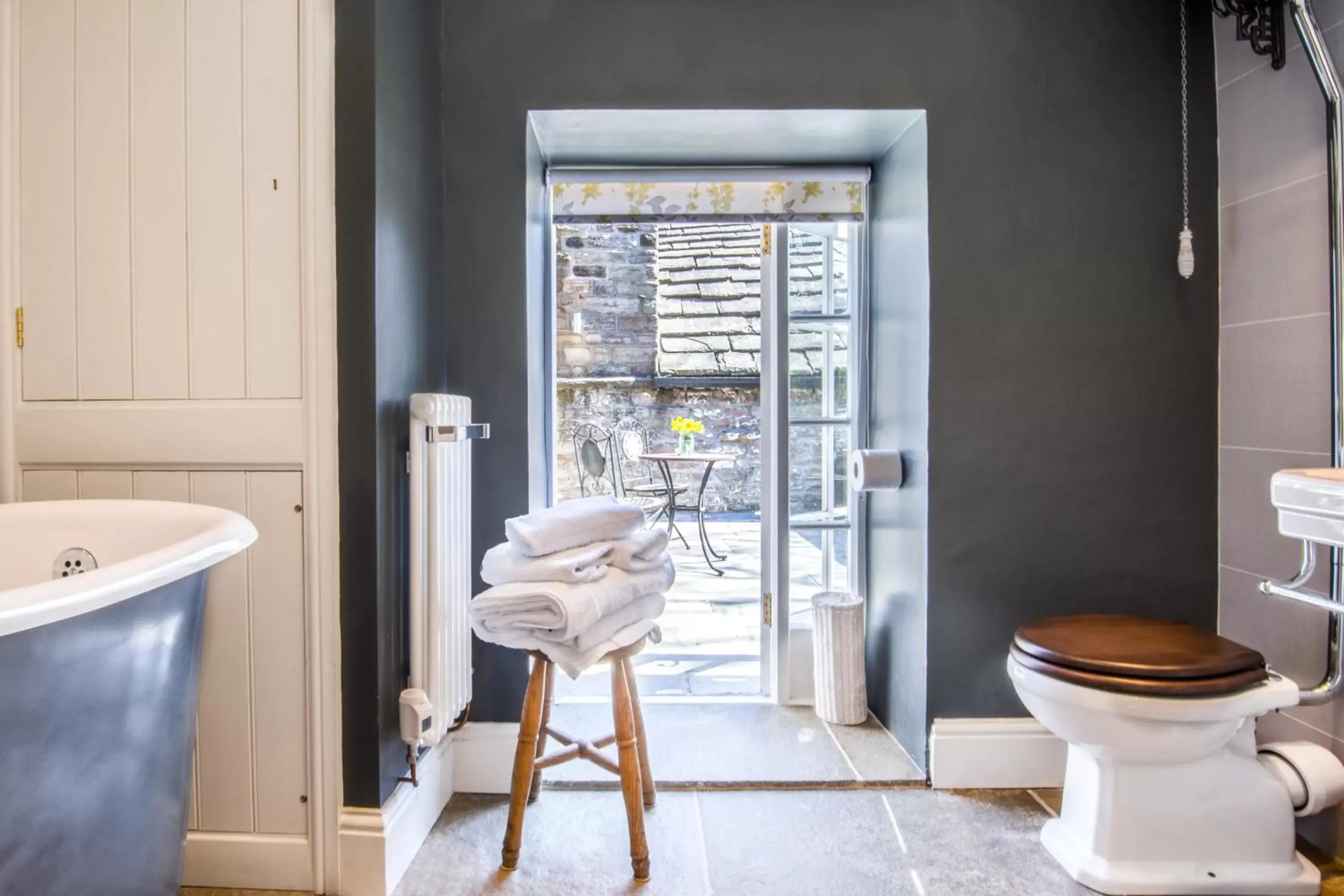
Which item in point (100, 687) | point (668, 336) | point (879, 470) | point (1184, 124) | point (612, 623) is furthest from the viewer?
point (668, 336)

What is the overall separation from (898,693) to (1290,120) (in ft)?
5.43

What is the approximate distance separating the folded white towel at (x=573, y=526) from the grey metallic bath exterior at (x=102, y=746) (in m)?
0.55

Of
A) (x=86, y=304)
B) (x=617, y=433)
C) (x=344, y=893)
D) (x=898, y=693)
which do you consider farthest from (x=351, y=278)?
(x=617, y=433)

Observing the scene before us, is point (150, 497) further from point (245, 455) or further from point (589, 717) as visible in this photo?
point (589, 717)

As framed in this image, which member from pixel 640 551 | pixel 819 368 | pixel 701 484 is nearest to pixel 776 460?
pixel 819 368

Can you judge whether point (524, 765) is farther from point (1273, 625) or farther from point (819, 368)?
point (1273, 625)

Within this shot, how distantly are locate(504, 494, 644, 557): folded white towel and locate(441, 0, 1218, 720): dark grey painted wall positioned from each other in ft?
2.17

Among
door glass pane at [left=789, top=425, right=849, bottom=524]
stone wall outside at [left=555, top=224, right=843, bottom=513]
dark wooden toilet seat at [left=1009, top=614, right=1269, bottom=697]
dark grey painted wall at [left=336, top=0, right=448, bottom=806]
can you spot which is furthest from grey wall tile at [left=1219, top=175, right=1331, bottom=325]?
stone wall outside at [left=555, top=224, right=843, bottom=513]

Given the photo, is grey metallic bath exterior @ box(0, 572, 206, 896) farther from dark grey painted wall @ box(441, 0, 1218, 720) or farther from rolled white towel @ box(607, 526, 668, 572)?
dark grey painted wall @ box(441, 0, 1218, 720)

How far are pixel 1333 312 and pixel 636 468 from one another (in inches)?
186

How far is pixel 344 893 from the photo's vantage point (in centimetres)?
140

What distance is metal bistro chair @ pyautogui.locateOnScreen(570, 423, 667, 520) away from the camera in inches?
183

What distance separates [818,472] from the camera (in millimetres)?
2301

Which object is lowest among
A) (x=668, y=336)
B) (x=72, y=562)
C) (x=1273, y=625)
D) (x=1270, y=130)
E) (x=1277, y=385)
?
(x=1273, y=625)
